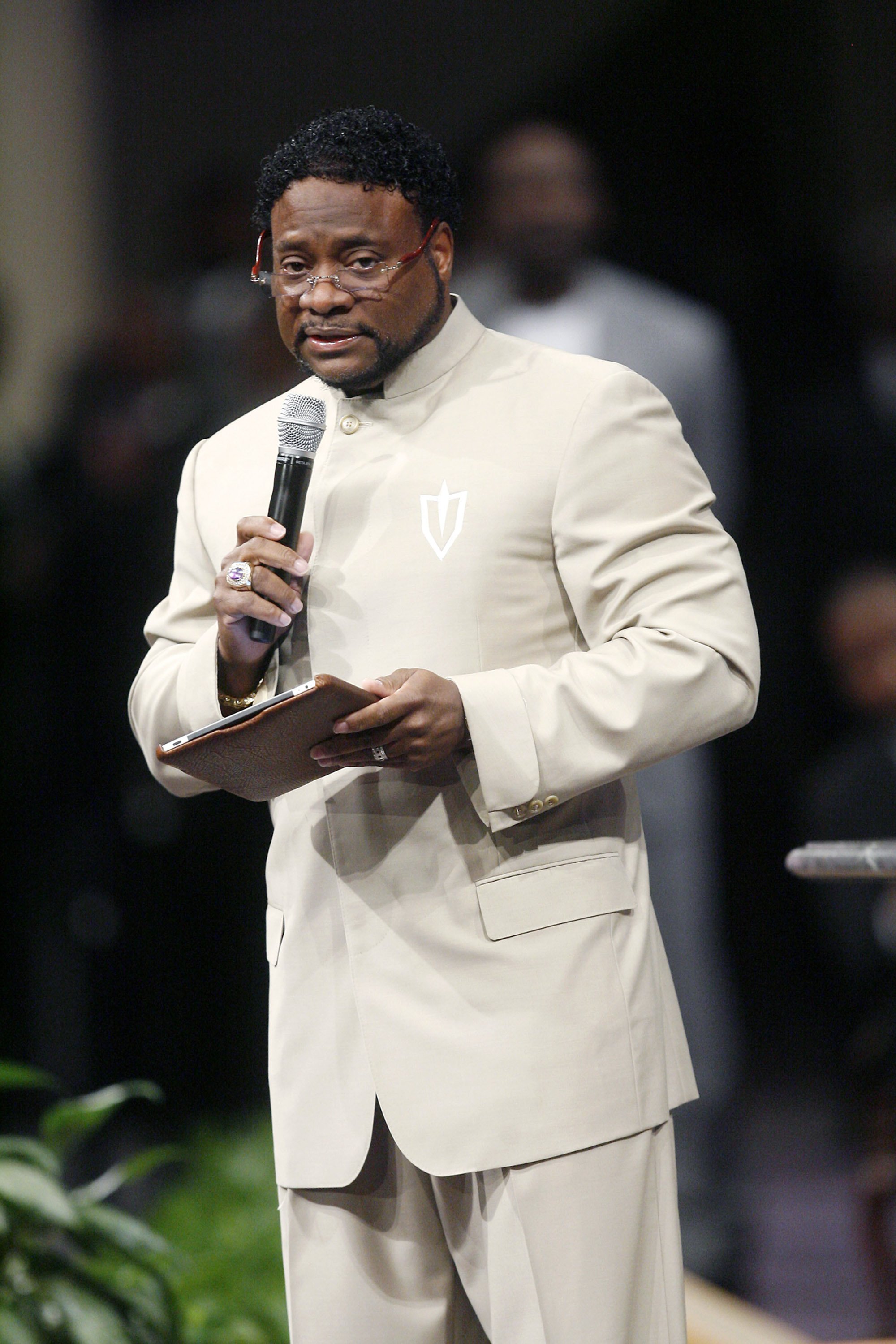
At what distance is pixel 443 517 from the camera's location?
1.64m

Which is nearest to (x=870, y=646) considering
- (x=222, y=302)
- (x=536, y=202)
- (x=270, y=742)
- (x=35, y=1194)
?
(x=536, y=202)

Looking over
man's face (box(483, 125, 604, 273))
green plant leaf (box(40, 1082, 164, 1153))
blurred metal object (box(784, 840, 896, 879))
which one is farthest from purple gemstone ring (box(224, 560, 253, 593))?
man's face (box(483, 125, 604, 273))

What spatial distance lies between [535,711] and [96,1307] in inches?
56.2

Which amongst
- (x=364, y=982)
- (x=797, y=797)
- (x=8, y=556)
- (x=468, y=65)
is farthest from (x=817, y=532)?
(x=364, y=982)

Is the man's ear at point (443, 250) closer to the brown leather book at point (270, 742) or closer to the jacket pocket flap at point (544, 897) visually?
the brown leather book at point (270, 742)

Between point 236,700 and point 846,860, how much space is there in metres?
0.67

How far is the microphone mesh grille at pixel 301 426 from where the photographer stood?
1567 millimetres

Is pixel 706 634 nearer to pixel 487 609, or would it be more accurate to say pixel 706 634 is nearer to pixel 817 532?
pixel 487 609

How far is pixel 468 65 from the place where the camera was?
3674mm

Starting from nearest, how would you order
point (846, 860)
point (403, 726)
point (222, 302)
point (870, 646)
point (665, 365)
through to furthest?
point (403, 726)
point (846, 860)
point (665, 365)
point (870, 646)
point (222, 302)

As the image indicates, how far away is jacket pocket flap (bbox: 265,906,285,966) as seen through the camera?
5.64ft

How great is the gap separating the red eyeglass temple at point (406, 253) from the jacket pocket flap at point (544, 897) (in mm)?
592

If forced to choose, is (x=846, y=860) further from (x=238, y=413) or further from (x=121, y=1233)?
(x=238, y=413)

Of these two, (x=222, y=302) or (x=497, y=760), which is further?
(x=222, y=302)
